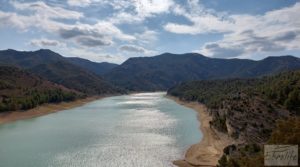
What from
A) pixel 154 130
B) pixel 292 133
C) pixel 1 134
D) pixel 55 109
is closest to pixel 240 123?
pixel 154 130

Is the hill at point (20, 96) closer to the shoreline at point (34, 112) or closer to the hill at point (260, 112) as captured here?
the shoreline at point (34, 112)

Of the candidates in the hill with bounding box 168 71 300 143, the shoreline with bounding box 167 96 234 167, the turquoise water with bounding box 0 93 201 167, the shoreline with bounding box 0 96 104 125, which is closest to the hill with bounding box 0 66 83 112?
the shoreline with bounding box 0 96 104 125

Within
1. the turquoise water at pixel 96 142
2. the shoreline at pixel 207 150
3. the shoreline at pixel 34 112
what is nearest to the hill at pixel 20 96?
the shoreline at pixel 34 112

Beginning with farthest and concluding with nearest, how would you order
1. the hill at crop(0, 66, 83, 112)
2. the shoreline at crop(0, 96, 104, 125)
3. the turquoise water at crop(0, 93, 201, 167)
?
1. the hill at crop(0, 66, 83, 112)
2. the shoreline at crop(0, 96, 104, 125)
3. the turquoise water at crop(0, 93, 201, 167)

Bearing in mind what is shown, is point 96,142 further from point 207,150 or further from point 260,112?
point 260,112

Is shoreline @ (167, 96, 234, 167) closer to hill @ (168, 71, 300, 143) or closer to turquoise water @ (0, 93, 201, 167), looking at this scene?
turquoise water @ (0, 93, 201, 167)

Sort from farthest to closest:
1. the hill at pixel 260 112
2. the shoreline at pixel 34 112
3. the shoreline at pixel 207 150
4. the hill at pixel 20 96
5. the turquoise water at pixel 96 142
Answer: the hill at pixel 20 96
the shoreline at pixel 34 112
the hill at pixel 260 112
the turquoise water at pixel 96 142
the shoreline at pixel 207 150

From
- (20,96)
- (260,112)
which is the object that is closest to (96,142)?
(260,112)

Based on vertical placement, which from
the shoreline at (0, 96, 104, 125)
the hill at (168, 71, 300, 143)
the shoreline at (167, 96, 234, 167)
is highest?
the hill at (168, 71, 300, 143)
